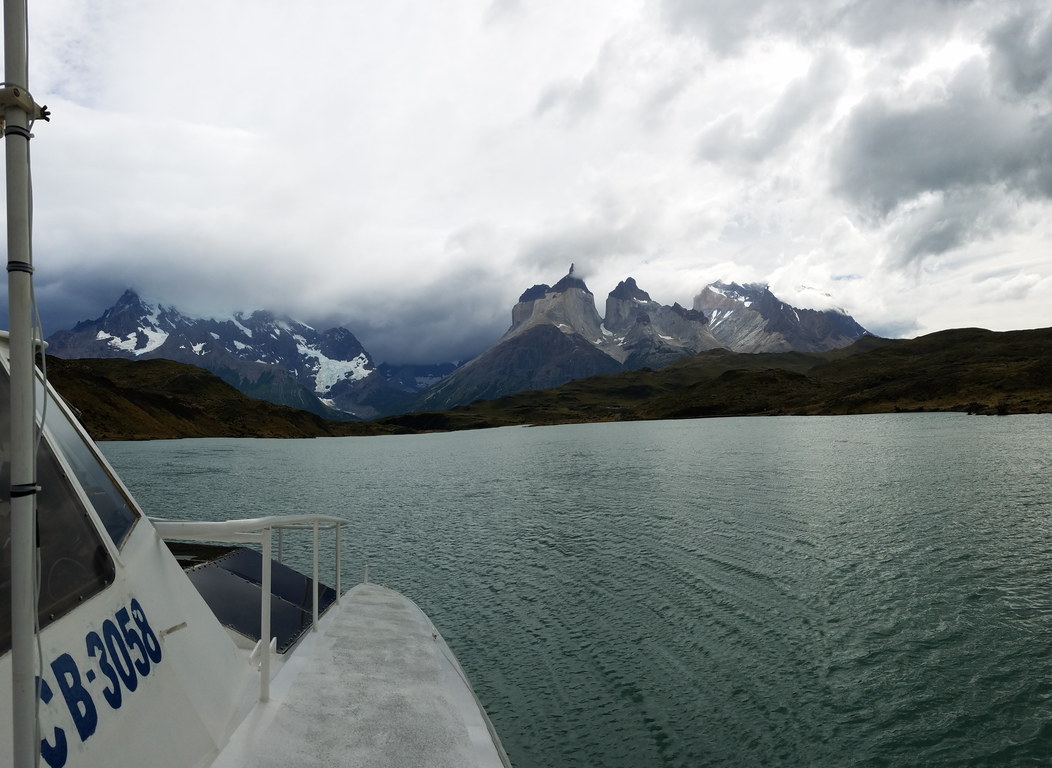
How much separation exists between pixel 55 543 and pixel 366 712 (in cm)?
524

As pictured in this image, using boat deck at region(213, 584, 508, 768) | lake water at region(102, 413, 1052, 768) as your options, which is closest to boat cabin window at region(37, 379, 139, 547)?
boat deck at region(213, 584, 508, 768)

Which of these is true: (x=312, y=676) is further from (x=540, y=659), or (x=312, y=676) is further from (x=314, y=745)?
(x=540, y=659)

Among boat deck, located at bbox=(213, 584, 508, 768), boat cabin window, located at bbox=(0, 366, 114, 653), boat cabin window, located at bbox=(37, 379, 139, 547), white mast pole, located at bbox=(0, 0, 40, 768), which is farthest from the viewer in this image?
boat deck, located at bbox=(213, 584, 508, 768)

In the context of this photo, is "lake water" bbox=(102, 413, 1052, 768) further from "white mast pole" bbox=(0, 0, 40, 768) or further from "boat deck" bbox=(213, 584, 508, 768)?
"white mast pole" bbox=(0, 0, 40, 768)

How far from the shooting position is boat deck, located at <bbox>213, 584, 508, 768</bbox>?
7.94 meters

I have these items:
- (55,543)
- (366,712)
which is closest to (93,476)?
(55,543)

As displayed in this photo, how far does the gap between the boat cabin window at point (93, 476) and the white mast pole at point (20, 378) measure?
125 inches

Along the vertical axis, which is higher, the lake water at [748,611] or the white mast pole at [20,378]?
the white mast pole at [20,378]

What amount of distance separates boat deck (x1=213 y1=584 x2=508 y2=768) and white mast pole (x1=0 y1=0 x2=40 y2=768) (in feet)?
13.0

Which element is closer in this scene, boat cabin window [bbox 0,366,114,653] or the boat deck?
boat cabin window [bbox 0,366,114,653]

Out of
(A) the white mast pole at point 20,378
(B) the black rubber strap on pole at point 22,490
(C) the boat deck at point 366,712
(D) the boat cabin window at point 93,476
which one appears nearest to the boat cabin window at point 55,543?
(D) the boat cabin window at point 93,476

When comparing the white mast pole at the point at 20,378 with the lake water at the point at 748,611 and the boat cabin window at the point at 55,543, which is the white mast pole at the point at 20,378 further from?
the lake water at the point at 748,611

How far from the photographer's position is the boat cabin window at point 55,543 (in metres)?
5.23

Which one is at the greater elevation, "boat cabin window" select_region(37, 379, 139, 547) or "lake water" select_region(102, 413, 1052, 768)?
"boat cabin window" select_region(37, 379, 139, 547)
